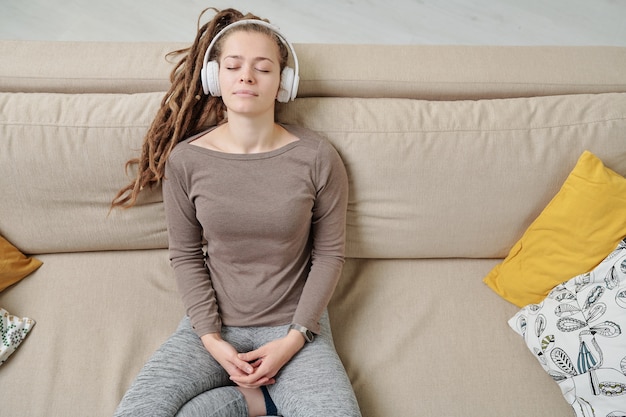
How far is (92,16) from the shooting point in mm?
2279

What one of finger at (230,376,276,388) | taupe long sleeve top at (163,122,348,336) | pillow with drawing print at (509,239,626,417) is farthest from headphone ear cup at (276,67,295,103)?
pillow with drawing print at (509,239,626,417)

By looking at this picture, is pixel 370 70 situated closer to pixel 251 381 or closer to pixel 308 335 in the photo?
pixel 308 335

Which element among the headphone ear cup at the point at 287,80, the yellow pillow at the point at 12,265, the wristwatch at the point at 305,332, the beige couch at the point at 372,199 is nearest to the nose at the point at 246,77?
the headphone ear cup at the point at 287,80

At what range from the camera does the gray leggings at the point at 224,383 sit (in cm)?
115

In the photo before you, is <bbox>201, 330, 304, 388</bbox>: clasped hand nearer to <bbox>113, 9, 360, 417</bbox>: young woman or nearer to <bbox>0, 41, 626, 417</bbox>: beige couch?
<bbox>113, 9, 360, 417</bbox>: young woman

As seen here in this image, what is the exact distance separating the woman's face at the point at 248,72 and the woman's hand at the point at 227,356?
545 mm

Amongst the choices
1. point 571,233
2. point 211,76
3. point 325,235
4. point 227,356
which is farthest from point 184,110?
point 571,233

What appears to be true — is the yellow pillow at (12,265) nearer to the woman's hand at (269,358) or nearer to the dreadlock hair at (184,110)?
the dreadlock hair at (184,110)

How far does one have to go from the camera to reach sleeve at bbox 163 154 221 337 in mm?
1281

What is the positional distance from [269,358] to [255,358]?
5cm

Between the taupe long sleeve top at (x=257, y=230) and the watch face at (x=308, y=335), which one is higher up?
the taupe long sleeve top at (x=257, y=230)

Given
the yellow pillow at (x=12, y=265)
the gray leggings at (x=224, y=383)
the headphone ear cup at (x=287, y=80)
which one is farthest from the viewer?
the yellow pillow at (x=12, y=265)

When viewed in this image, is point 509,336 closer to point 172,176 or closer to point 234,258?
point 234,258

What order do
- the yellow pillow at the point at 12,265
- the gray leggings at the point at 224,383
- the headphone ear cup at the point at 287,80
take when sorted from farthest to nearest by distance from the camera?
the yellow pillow at the point at 12,265
the headphone ear cup at the point at 287,80
the gray leggings at the point at 224,383
